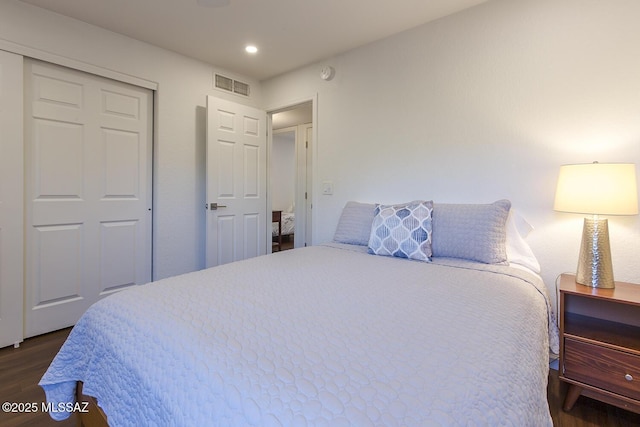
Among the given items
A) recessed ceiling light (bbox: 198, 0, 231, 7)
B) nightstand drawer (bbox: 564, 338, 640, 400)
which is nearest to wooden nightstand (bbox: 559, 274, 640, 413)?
nightstand drawer (bbox: 564, 338, 640, 400)

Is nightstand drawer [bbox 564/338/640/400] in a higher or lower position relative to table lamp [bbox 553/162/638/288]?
lower

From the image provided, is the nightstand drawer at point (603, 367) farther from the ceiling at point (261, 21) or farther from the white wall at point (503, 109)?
the ceiling at point (261, 21)

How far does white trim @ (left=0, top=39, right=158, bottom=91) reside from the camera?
6.82ft

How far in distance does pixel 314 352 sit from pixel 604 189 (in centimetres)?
161

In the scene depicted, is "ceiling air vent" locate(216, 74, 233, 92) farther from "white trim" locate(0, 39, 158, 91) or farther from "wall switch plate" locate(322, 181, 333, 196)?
"wall switch plate" locate(322, 181, 333, 196)

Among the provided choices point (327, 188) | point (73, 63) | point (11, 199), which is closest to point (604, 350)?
point (327, 188)

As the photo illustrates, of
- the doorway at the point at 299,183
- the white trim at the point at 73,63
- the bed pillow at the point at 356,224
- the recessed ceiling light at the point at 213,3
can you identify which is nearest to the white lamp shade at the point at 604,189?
the bed pillow at the point at 356,224

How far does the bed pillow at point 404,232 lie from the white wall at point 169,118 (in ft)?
A: 6.30

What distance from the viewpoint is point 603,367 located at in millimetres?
1435

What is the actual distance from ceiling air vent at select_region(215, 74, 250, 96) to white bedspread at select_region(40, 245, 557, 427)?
2480 millimetres

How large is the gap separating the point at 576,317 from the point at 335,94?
2.44 m

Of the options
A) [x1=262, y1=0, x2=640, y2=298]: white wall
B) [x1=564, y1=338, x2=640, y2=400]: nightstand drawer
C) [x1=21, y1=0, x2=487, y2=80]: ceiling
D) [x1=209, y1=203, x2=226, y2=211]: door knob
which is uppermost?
[x1=21, y1=0, x2=487, y2=80]: ceiling

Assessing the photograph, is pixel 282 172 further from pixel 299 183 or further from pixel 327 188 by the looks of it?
pixel 327 188

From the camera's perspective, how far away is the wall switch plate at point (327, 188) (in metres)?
2.98
